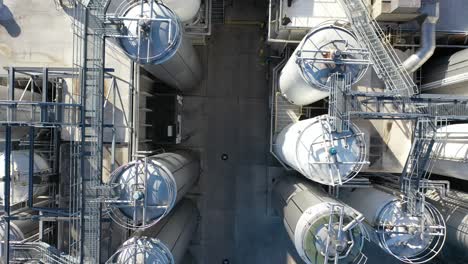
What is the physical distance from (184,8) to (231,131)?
7528mm

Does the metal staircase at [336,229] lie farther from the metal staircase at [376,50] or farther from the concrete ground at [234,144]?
the concrete ground at [234,144]

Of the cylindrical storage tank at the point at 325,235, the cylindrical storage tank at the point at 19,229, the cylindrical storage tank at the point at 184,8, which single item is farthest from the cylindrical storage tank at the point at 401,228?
the cylindrical storage tank at the point at 19,229

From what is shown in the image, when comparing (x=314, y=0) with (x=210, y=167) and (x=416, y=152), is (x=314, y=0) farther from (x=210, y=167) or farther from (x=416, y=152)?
(x=210, y=167)

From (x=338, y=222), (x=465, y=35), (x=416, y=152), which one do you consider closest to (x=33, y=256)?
(x=338, y=222)

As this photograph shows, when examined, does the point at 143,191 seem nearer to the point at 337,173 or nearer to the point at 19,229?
the point at 19,229

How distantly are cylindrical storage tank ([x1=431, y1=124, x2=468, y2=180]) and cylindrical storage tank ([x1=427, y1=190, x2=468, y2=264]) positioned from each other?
4.70 feet

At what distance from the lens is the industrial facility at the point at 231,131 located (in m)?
10.7

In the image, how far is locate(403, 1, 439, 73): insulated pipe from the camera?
14.1 m

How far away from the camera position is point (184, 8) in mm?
13297

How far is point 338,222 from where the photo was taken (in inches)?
407

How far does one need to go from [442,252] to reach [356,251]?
281 inches

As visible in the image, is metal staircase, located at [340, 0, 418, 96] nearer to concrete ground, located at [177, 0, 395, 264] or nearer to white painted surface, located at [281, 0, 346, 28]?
white painted surface, located at [281, 0, 346, 28]

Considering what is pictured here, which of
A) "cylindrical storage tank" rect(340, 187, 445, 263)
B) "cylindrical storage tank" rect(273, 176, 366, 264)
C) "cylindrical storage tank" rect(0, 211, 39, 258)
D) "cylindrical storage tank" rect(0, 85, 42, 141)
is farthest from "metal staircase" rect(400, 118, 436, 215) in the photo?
"cylindrical storage tank" rect(0, 85, 42, 141)

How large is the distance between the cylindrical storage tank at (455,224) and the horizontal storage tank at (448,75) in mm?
4386
